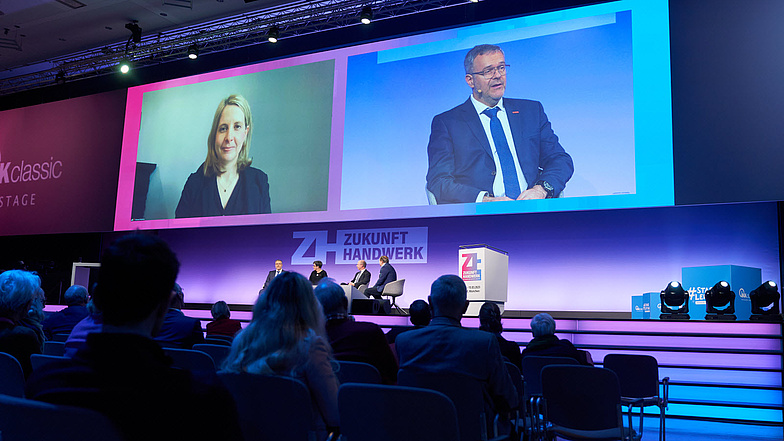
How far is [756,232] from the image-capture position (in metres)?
7.57

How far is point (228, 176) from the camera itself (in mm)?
9641

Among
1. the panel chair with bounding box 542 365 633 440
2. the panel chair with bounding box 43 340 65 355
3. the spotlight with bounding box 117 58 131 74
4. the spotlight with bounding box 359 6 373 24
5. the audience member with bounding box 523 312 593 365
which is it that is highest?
the spotlight with bounding box 359 6 373 24

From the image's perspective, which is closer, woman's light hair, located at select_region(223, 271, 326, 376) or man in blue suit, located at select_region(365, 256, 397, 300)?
woman's light hair, located at select_region(223, 271, 326, 376)

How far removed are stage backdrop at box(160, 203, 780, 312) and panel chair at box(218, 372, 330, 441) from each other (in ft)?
24.0

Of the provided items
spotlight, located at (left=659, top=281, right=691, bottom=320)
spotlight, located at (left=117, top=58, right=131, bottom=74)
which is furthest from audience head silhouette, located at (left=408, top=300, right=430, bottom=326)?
spotlight, located at (left=117, top=58, right=131, bottom=74)

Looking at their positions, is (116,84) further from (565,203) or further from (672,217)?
(672,217)

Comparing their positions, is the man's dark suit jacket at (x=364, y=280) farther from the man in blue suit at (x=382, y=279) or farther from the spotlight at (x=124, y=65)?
the spotlight at (x=124, y=65)

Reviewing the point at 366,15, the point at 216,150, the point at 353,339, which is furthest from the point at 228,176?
the point at 353,339

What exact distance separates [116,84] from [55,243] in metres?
3.67

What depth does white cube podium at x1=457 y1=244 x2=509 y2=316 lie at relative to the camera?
22.7 feet

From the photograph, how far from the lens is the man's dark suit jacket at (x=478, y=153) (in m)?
7.63

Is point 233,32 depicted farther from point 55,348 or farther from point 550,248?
point 55,348

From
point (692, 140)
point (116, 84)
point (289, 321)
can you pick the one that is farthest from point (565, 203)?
point (116, 84)

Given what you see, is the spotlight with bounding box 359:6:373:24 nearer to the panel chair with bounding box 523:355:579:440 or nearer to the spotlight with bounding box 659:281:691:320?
the spotlight with bounding box 659:281:691:320
